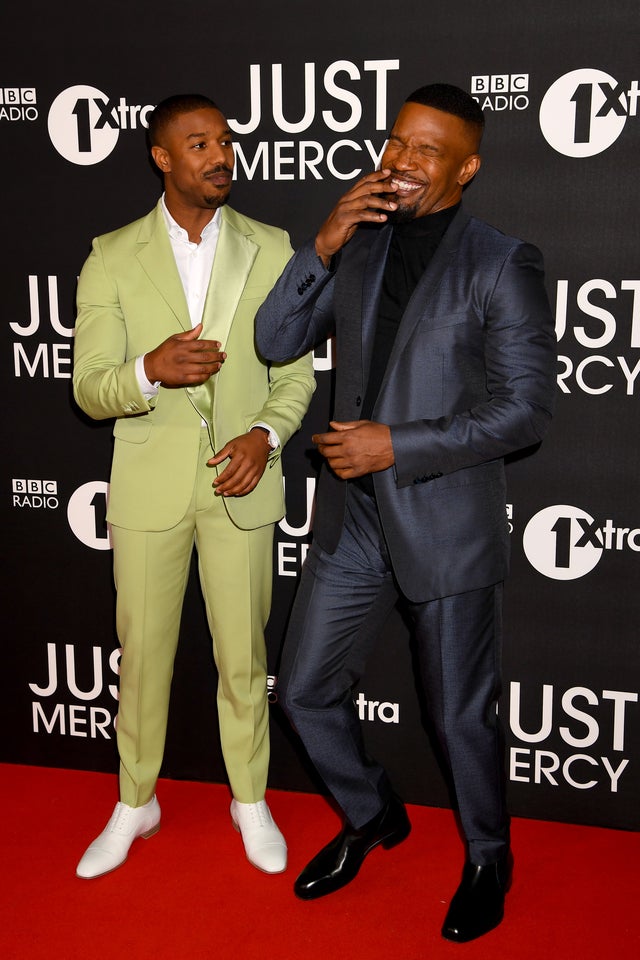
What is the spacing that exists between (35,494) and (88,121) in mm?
1187

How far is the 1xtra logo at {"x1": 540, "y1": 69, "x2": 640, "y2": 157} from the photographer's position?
2.68 m

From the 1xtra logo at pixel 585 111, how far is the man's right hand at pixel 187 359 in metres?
1.13

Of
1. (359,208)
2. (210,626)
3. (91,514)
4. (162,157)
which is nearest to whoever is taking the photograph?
(359,208)

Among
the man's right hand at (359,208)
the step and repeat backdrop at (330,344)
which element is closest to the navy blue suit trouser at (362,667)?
the step and repeat backdrop at (330,344)

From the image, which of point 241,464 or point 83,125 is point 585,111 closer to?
point 241,464

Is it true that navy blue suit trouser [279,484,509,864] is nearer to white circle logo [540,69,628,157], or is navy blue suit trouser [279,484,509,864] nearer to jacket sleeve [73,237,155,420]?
jacket sleeve [73,237,155,420]

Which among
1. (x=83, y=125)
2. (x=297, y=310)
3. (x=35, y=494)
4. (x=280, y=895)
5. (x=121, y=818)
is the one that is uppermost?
(x=83, y=125)

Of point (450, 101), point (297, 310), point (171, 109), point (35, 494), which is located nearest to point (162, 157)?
point (171, 109)

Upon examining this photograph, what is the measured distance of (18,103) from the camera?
120 inches

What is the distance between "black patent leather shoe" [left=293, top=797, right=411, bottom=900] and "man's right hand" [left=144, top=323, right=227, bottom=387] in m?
1.32

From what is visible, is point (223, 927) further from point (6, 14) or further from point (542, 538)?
point (6, 14)

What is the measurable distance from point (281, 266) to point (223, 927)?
178 cm

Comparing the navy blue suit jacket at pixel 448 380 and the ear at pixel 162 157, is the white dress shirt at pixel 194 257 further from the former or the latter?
the navy blue suit jacket at pixel 448 380

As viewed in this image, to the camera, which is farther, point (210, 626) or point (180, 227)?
point (210, 626)
